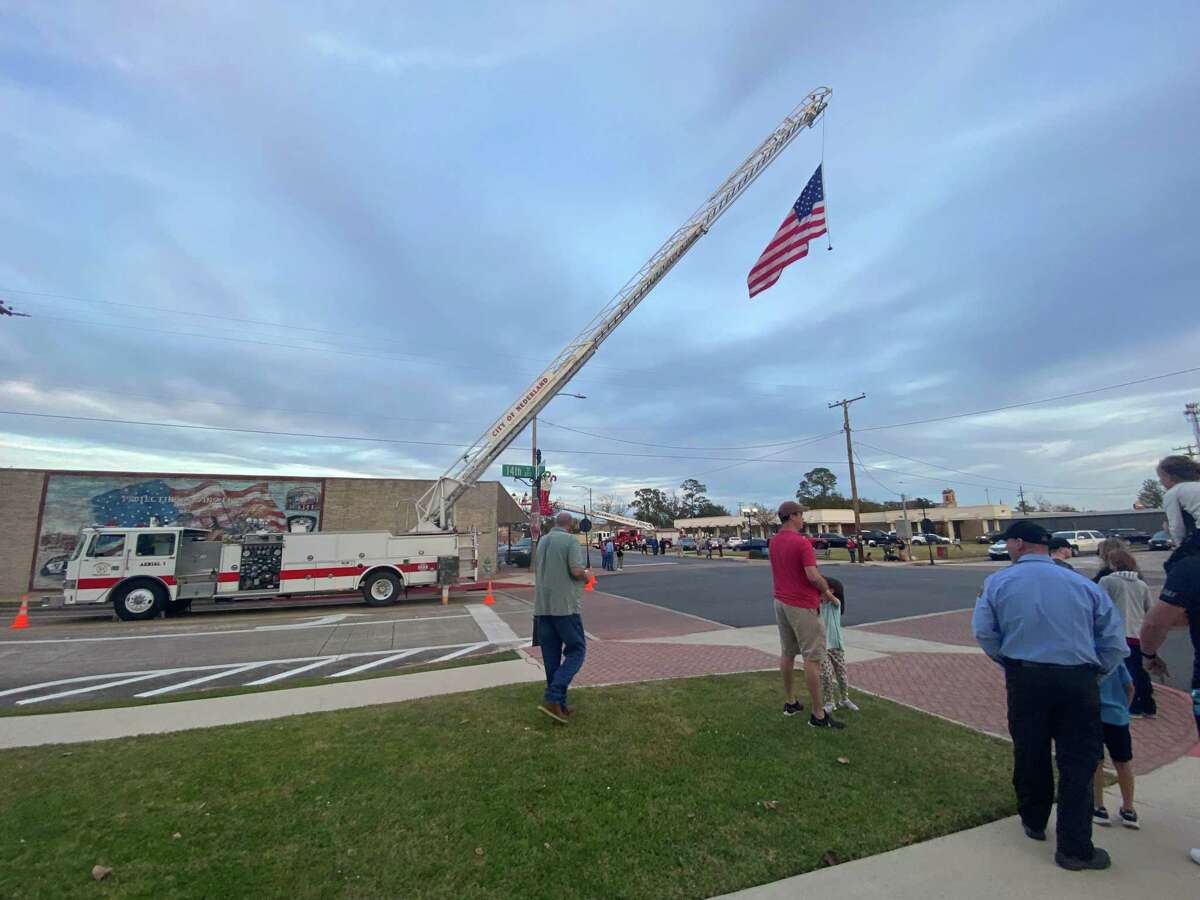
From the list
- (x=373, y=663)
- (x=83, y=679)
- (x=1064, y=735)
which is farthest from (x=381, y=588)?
(x=1064, y=735)

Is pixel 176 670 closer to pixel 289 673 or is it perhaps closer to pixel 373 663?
pixel 289 673

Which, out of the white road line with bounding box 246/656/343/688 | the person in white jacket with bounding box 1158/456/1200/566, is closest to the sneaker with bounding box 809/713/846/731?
the person in white jacket with bounding box 1158/456/1200/566

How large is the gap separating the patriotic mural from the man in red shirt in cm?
2242

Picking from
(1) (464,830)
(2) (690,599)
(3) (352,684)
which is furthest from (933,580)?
(1) (464,830)

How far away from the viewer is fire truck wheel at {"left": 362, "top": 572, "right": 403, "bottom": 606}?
17.1m

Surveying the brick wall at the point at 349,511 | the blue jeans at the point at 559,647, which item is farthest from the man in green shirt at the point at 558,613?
the brick wall at the point at 349,511

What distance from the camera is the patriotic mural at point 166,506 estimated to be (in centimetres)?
2259

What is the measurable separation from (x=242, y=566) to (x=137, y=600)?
2.35m

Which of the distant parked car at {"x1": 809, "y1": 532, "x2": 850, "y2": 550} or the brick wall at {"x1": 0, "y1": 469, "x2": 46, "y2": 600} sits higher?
the brick wall at {"x1": 0, "y1": 469, "x2": 46, "y2": 600}

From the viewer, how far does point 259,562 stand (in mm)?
16109

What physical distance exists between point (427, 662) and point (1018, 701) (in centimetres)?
747

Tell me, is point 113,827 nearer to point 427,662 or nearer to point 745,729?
point 745,729

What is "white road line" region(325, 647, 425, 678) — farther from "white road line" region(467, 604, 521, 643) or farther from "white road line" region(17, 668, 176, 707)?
"white road line" region(17, 668, 176, 707)

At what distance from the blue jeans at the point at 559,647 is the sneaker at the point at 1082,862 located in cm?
323
